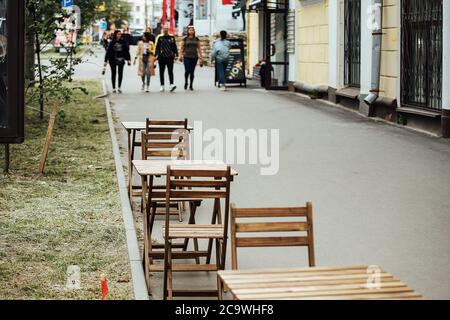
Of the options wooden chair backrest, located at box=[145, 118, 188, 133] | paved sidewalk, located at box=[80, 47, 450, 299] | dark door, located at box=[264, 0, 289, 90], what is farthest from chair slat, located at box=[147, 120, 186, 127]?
dark door, located at box=[264, 0, 289, 90]

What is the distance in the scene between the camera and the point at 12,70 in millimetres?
8023

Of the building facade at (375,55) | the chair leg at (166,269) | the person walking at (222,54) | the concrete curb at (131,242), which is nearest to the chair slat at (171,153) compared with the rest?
the concrete curb at (131,242)

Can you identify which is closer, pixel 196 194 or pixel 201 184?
pixel 201 184

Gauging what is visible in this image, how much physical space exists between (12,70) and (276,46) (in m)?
24.2

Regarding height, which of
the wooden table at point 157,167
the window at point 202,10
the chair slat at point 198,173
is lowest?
the wooden table at point 157,167

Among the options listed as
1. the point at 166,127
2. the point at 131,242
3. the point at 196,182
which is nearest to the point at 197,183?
the point at 196,182

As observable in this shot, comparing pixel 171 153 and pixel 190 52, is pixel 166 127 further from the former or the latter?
pixel 190 52

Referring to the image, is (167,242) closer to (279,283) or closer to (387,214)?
(279,283)

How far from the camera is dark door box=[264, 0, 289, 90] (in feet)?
98.7

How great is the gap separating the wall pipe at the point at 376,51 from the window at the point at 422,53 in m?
1.21

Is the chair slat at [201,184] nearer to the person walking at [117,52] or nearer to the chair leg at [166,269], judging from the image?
the chair leg at [166,269]

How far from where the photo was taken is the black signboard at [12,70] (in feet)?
26.0
